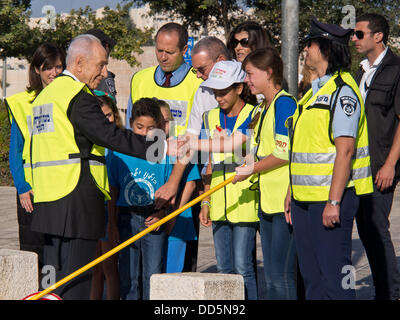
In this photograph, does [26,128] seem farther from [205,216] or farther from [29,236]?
[205,216]

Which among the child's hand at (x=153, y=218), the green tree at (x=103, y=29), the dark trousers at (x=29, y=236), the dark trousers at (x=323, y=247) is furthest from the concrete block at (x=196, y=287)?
the green tree at (x=103, y=29)

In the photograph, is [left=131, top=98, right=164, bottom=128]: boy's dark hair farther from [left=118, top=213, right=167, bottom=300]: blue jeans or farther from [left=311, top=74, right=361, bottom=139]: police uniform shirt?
[left=311, top=74, right=361, bottom=139]: police uniform shirt

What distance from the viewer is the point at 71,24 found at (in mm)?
25312

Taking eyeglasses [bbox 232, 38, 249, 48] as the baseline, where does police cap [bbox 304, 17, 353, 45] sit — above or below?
below

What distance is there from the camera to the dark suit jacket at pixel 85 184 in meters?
4.41

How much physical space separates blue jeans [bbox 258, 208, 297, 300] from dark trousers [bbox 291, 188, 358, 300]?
0.93ft

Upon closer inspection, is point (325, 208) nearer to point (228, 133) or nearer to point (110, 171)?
point (228, 133)

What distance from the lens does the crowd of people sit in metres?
4.40

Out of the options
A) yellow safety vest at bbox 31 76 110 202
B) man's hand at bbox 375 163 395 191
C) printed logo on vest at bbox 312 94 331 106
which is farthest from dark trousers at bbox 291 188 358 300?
yellow safety vest at bbox 31 76 110 202

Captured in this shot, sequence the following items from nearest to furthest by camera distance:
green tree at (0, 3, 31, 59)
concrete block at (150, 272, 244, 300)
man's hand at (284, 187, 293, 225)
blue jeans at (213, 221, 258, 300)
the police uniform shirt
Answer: concrete block at (150, 272, 244, 300), the police uniform shirt, man's hand at (284, 187, 293, 225), blue jeans at (213, 221, 258, 300), green tree at (0, 3, 31, 59)

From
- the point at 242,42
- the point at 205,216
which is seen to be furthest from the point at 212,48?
the point at 205,216

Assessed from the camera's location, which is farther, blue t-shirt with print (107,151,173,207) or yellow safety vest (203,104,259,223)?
blue t-shirt with print (107,151,173,207)
